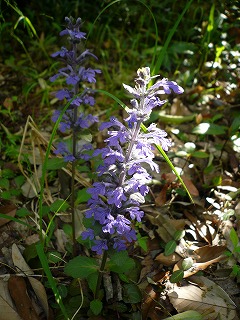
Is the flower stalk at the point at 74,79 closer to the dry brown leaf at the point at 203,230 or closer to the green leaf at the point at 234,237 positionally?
the dry brown leaf at the point at 203,230

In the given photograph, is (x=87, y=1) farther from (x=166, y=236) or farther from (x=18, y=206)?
(x=166, y=236)

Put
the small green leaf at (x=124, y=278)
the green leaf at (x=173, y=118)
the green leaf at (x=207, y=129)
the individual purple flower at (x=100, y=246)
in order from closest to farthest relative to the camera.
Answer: the individual purple flower at (x=100, y=246) → the small green leaf at (x=124, y=278) → the green leaf at (x=207, y=129) → the green leaf at (x=173, y=118)

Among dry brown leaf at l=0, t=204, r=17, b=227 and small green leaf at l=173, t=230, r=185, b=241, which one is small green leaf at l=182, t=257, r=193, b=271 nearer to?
small green leaf at l=173, t=230, r=185, b=241

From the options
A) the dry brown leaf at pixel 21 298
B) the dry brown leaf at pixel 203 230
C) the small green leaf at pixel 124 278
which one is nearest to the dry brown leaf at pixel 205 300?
the small green leaf at pixel 124 278

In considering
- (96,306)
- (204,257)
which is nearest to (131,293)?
(96,306)

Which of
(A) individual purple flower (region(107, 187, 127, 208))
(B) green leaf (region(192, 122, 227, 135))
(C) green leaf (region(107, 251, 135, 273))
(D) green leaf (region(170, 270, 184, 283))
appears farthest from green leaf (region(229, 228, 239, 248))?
(A) individual purple flower (region(107, 187, 127, 208))

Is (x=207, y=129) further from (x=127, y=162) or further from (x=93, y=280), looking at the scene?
(x=93, y=280)
